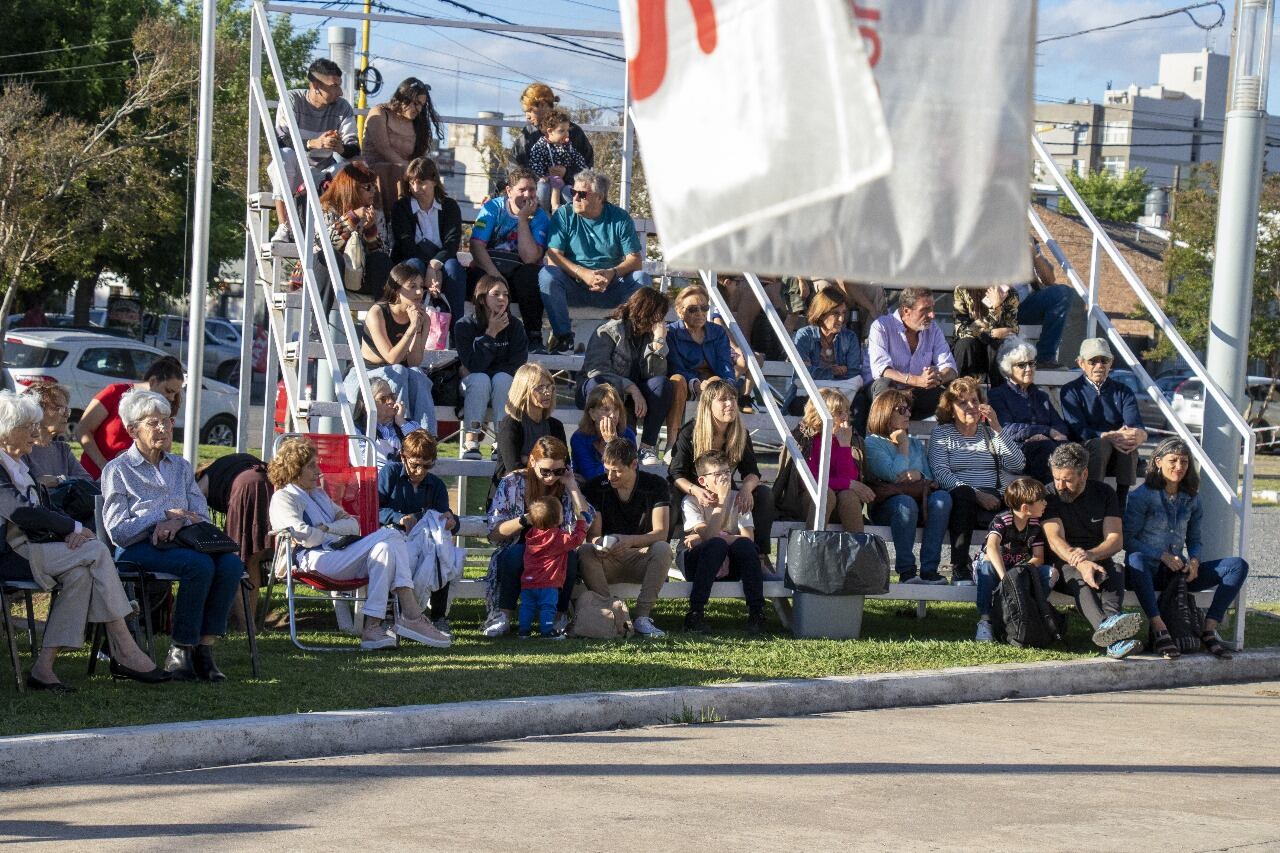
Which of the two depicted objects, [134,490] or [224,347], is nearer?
[134,490]

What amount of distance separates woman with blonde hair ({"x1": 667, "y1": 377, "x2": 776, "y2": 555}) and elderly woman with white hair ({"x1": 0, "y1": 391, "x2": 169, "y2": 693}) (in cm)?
391

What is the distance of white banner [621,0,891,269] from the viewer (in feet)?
10.4

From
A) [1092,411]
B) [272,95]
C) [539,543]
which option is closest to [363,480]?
[539,543]

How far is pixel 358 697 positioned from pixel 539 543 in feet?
7.62

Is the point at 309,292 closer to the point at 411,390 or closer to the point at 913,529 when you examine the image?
the point at 411,390

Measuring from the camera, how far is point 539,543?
1035 cm

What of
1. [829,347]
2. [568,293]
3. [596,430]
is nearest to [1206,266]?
[829,347]

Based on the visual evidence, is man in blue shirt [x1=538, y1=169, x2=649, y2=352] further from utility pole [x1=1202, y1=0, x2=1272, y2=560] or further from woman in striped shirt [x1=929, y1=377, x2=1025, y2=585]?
utility pole [x1=1202, y1=0, x2=1272, y2=560]

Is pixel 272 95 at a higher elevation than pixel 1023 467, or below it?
higher

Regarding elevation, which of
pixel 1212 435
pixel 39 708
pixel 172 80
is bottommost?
pixel 39 708

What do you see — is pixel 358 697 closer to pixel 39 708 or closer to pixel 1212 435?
pixel 39 708

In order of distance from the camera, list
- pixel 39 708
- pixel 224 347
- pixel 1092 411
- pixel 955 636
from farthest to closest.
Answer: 1. pixel 224 347
2. pixel 1092 411
3. pixel 955 636
4. pixel 39 708

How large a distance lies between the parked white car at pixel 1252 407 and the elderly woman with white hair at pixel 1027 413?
A: 21948mm

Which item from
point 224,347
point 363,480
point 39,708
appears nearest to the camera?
point 39,708
